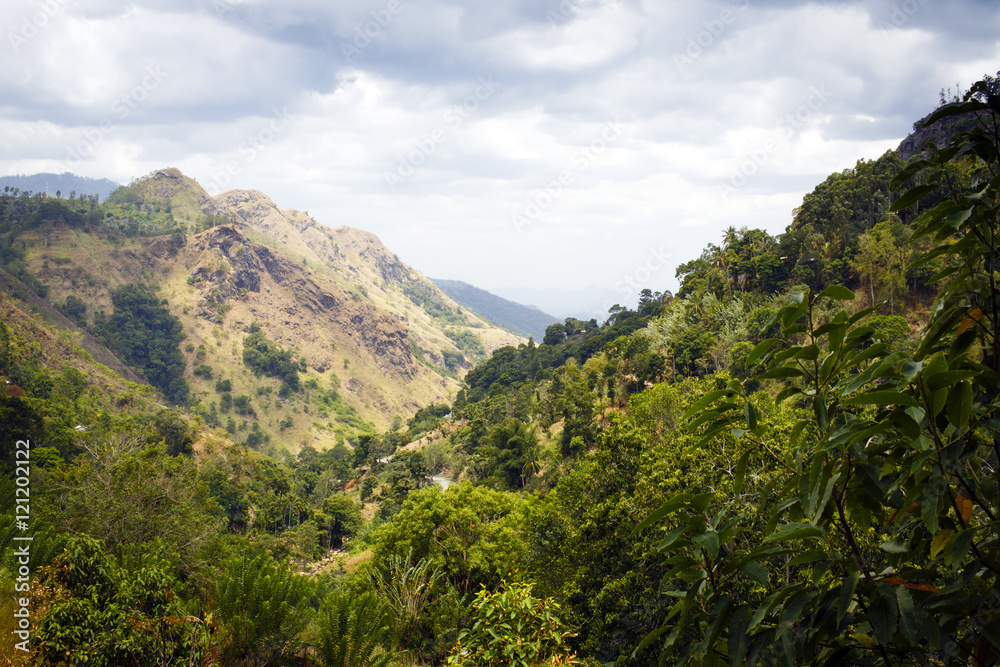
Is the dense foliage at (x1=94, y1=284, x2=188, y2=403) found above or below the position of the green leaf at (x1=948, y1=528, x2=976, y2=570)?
below

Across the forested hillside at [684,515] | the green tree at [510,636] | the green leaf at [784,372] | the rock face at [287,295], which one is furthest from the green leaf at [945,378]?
the rock face at [287,295]

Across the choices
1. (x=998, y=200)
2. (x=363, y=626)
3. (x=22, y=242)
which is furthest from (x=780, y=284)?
(x=22, y=242)

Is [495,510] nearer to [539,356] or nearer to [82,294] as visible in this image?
[539,356]

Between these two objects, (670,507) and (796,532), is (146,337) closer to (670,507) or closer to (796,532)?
(670,507)

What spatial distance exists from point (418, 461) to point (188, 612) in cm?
4055

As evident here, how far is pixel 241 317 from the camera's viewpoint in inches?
4882

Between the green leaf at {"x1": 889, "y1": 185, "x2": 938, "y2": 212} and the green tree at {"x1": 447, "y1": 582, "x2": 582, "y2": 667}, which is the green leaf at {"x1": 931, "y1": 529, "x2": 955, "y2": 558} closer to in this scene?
the green leaf at {"x1": 889, "y1": 185, "x2": 938, "y2": 212}

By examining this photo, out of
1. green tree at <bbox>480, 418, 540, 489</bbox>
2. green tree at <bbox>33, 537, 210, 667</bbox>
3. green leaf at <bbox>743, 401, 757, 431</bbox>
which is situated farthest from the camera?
green tree at <bbox>480, 418, 540, 489</bbox>

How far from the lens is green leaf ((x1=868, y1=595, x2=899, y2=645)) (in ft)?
4.15

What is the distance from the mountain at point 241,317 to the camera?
332 ft

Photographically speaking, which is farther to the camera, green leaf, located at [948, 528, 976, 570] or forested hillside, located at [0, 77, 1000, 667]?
forested hillside, located at [0, 77, 1000, 667]

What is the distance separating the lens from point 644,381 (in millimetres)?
38688

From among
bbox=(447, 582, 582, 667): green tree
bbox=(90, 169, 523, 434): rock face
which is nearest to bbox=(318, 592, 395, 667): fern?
bbox=(447, 582, 582, 667): green tree

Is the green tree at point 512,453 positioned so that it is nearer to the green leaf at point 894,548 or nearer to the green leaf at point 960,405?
the green leaf at point 894,548
